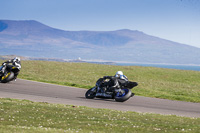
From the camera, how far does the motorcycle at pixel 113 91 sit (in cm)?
1983

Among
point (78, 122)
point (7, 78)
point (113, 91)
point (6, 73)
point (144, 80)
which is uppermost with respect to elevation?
point (144, 80)

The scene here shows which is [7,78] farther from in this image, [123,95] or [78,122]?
[78,122]

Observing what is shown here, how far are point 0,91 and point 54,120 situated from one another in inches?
428

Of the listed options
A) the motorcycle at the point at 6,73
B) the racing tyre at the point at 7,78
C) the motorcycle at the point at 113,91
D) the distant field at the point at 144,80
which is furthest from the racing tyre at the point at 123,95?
the racing tyre at the point at 7,78

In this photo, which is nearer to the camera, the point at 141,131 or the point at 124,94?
the point at 141,131

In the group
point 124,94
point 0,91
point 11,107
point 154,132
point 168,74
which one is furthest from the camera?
point 168,74

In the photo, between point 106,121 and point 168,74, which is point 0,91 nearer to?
point 106,121

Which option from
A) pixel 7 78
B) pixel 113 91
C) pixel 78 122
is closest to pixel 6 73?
pixel 7 78

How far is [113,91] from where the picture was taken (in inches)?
799

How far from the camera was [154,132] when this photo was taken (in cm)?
1048

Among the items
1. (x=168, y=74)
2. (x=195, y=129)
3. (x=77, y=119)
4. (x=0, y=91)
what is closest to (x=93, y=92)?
(x=0, y=91)

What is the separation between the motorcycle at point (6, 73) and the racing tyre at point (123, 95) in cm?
1041

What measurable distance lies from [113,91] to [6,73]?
10.5m

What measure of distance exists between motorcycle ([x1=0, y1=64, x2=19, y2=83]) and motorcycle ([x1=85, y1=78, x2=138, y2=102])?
8377 mm
